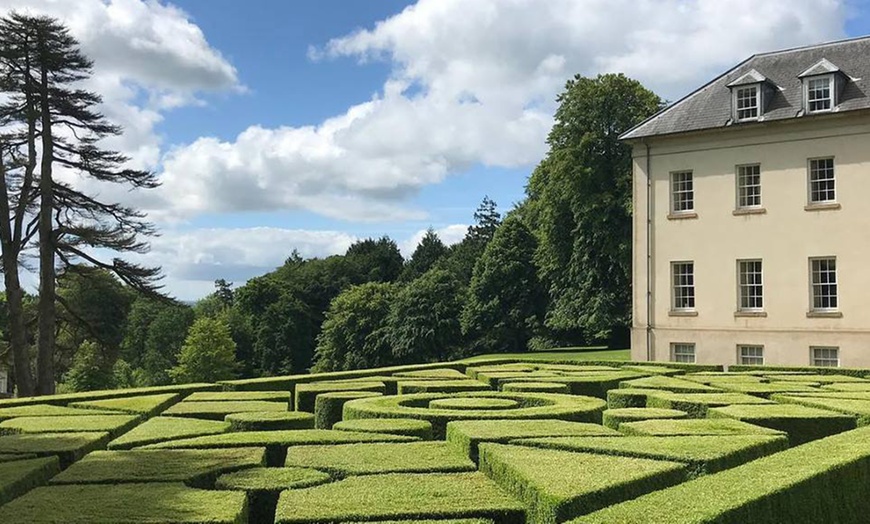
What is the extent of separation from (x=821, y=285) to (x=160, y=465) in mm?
30747

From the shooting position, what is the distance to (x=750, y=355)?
35531 mm

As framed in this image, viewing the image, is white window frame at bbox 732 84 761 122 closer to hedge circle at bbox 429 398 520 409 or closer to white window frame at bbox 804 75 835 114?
white window frame at bbox 804 75 835 114

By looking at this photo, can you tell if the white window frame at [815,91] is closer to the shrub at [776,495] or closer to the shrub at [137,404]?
the shrub at [776,495]

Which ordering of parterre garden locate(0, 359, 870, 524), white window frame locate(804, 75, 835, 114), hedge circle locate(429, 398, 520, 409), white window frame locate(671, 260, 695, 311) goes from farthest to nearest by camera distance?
white window frame locate(671, 260, 695, 311) < white window frame locate(804, 75, 835, 114) < hedge circle locate(429, 398, 520, 409) < parterre garden locate(0, 359, 870, 524)

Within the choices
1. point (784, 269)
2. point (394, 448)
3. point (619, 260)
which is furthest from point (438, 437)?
point (619, 260)

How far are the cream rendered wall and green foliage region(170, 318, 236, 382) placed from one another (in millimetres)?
39403

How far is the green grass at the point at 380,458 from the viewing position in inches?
394

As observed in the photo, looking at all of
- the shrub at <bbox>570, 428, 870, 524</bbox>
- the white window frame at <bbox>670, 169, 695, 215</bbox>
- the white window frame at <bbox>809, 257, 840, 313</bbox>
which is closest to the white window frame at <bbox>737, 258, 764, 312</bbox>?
the white window frame at <bbox>809, 257, 840, 313</bbox>

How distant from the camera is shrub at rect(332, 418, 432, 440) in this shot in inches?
517

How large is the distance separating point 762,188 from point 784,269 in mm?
3526

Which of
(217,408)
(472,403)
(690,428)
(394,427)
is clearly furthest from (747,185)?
(394,427)

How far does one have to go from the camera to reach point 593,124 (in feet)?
156

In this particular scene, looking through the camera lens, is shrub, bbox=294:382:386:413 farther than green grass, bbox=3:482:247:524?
Yes

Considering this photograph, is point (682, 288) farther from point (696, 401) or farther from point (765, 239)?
point (696, 401)
